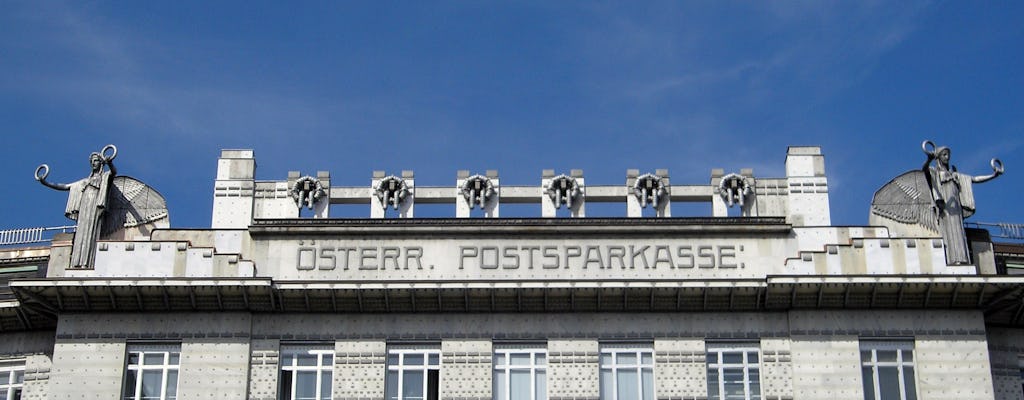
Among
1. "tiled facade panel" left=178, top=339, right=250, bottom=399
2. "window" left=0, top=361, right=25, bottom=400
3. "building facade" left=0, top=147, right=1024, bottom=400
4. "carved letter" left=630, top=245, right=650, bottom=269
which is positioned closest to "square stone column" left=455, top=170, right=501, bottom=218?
"building facade" left=0, top=147, right=1024, bottom=400

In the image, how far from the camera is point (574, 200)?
47.6 meters

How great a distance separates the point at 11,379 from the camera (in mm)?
46844

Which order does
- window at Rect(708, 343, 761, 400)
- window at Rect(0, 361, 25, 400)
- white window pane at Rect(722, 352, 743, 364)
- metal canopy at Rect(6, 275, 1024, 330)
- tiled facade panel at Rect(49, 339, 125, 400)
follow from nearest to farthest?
tiled facade panel at Rect(49, 339, 125, 400)
metal canopy at Rect(6, 275, 1024, 330)
window at Rect(708, 343, 761, 400)
white window pane at Rect(722, 352, 743, 364)
window at Rect(0, 361, 25, 400)

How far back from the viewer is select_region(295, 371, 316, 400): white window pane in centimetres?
4500

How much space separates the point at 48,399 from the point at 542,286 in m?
13.1

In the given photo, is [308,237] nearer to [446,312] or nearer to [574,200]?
[446,312]

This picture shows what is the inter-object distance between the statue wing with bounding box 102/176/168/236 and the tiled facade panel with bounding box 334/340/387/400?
280 inches

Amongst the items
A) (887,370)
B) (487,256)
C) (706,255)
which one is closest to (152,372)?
(487,256)

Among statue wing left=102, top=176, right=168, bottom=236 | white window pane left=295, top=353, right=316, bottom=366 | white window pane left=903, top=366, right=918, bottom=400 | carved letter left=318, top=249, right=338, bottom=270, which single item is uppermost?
statue wing left=102, top=176, right=168, bottom=236

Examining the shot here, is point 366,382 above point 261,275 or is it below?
below

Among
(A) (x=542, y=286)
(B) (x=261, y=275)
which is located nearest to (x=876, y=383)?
(A) (x=542, y=286)

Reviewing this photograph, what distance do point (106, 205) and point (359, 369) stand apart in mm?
8782

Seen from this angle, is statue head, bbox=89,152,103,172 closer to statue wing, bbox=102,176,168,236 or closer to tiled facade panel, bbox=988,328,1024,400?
statue wing, bbox=102,176,168,236

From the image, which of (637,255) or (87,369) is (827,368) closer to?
(637,255)
